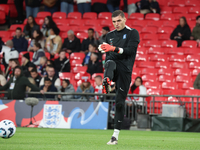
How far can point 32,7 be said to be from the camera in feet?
61.4

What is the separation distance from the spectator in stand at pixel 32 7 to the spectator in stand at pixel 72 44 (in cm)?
350

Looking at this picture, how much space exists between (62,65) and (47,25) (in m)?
2.60

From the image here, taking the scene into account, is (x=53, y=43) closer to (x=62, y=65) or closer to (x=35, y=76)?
(x=62, y=65)

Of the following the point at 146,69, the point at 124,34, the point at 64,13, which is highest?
the point at 64,13

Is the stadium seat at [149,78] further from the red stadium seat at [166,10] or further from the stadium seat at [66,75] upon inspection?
the red stadium seat at [166,10]

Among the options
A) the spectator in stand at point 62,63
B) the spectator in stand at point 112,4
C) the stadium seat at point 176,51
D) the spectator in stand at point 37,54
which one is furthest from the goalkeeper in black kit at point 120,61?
the spectator in stand at point 112,4

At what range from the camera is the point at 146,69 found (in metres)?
14.9

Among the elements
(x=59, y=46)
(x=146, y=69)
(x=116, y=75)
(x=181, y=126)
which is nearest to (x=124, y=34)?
(x=116, y=75)

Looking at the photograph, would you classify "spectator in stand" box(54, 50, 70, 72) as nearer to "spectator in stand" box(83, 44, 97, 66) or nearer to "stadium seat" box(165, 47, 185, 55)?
"spectator in stand" box(83, 44, 97, 66)

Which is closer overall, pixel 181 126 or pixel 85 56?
pixel 181 126

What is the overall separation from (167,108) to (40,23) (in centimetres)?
889

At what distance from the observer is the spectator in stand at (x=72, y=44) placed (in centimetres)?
1608

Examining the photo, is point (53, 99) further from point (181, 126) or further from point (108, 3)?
point (108, 3)

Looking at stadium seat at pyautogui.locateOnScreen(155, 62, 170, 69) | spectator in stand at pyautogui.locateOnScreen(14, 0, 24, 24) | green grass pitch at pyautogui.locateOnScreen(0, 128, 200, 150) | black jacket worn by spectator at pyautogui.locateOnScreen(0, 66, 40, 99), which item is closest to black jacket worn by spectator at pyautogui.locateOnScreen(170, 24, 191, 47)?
stadium seat at pyautogui.locateOnScreen(155, 62, 170, 69)
